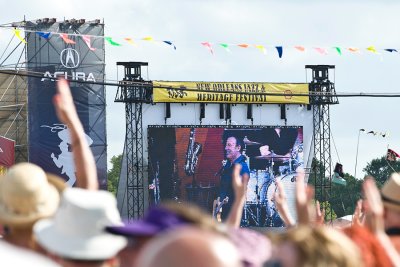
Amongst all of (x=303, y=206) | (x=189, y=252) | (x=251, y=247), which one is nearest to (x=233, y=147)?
(x=303, y=206)

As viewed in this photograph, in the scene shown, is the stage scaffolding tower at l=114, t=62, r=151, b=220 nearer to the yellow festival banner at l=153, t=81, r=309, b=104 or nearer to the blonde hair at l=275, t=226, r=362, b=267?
the yellow festival banner at l=153, t=81, r=309, b=104

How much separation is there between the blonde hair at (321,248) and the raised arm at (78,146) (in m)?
2.14

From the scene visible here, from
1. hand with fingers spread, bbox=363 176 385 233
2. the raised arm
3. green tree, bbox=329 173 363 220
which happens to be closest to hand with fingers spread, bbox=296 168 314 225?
hand with fingers spread, bbox=363 176 385 233

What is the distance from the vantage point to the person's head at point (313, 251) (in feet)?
12.3

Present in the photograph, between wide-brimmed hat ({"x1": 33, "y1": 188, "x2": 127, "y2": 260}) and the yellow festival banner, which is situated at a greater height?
the yellow festival banner

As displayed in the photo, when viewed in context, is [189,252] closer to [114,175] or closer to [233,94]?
[233,94]

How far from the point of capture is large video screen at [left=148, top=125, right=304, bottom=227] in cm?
5116

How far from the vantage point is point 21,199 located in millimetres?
5566

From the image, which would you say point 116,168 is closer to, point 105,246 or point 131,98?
point 131,98

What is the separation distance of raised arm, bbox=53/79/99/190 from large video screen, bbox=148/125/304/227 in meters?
44.5

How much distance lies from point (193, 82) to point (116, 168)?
61.4 metres

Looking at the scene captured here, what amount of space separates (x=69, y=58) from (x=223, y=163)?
6.68m

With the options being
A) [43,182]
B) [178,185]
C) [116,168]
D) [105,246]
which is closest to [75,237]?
[105,246]

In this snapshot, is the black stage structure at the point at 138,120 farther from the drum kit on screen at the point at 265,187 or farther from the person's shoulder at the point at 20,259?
→ the person's shoulder at the point at 20,259
